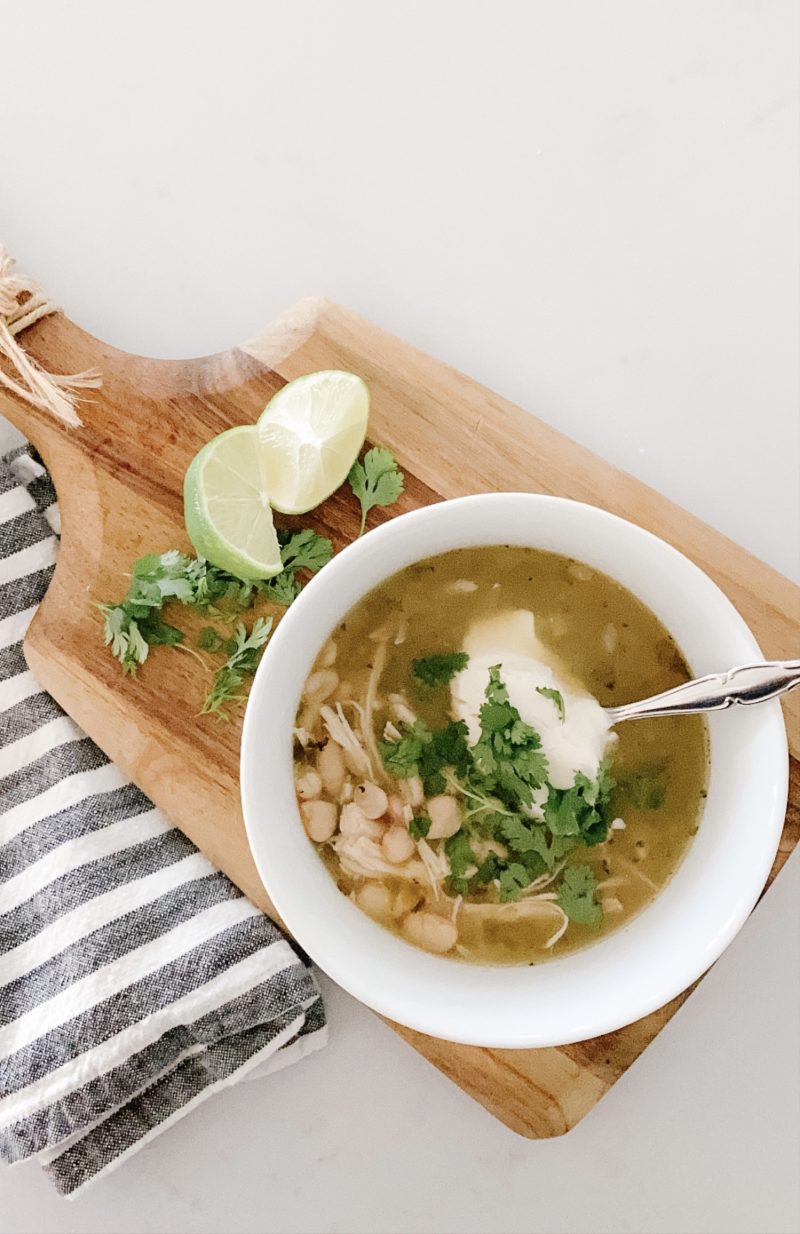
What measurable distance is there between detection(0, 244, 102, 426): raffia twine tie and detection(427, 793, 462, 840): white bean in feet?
2.74

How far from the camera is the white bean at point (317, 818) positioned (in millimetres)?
1573

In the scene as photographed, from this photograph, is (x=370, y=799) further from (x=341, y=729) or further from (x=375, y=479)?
(x=375, y=479)

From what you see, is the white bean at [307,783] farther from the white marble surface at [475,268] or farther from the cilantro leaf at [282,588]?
the white marble surface at [475,268]

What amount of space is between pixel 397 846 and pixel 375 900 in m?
0.09

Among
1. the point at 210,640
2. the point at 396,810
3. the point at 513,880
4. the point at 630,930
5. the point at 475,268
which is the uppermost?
the point at 475,268

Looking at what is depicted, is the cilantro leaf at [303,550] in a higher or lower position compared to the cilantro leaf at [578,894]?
higher

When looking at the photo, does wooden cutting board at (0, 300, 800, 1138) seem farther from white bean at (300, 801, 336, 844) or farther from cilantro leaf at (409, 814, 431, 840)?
cilantro leaf at (409, 814, 431, 840)

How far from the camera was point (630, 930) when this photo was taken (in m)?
1.56

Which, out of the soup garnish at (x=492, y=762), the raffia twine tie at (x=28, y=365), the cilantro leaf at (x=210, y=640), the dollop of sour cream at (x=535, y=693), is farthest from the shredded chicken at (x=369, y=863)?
the raffia twine tie at (x=28, y=365)

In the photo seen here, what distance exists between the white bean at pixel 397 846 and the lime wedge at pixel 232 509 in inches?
17.1

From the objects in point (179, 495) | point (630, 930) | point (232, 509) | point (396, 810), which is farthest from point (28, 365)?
point (630, 930)

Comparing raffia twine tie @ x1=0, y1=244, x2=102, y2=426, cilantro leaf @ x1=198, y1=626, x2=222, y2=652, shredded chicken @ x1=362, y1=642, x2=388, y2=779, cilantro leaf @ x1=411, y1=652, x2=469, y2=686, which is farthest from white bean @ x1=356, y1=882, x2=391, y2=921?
raffia twine tie @ x1=0, y1=244, x2=102, y2=426

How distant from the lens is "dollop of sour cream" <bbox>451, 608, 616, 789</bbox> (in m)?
1.53

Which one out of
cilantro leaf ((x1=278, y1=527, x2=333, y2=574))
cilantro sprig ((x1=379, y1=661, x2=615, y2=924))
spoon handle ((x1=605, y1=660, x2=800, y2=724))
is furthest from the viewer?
cilantro leaf ((x1=278, y1=527, x2=333, y2=574))
